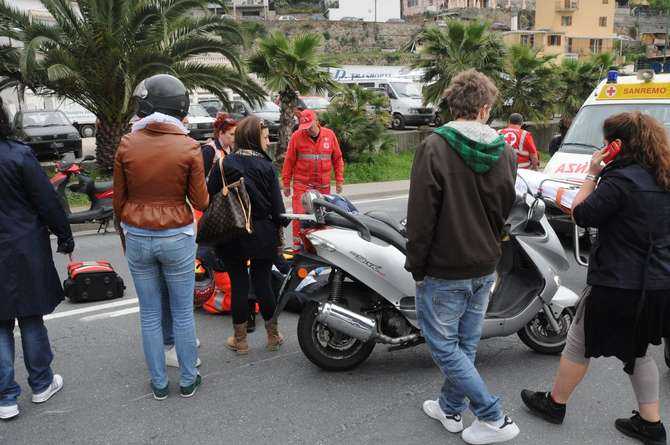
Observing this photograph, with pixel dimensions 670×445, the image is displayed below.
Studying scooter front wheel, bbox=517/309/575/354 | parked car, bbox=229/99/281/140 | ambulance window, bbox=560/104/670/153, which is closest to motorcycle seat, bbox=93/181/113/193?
ambulance window, bbox=560/104/670/153

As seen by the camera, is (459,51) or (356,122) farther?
(459,51)

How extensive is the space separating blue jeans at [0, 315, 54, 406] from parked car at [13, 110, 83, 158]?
1234 centimetres

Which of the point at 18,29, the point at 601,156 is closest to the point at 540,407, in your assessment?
the point at 601,156

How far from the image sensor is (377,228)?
408cm

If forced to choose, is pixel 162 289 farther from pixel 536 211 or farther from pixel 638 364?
pixel 638 364

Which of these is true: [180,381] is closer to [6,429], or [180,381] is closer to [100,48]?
[6,429]

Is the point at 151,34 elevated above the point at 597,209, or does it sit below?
above

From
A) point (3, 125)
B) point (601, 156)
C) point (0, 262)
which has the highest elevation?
point (3, 125)

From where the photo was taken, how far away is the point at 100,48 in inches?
456

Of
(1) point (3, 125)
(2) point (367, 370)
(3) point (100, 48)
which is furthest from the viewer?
(3) point (100, 48)

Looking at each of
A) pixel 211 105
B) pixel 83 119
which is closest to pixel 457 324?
pixel 211 105

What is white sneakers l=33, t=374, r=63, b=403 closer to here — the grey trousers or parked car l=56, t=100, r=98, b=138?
the grey trousers

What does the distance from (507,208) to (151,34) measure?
35.3ft

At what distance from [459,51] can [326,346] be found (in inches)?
592
